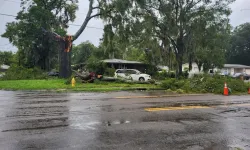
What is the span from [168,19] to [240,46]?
180ft

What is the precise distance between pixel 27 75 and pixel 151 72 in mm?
18562

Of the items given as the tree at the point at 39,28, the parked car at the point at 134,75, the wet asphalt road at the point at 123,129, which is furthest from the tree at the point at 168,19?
the wet asphalt road at the point at 123,129

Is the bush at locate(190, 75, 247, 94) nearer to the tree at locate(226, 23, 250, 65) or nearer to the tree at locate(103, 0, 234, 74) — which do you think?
the tree at locate(103, 0, 234, 74)

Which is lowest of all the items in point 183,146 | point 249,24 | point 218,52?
point 183,146

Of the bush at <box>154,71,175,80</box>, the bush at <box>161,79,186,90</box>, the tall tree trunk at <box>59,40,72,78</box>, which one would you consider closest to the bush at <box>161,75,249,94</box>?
the bush at <box>161,79,186,90</box>

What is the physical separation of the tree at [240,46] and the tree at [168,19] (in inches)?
1882

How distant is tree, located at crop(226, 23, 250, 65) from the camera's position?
79475mm

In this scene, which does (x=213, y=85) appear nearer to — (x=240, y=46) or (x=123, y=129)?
(x=123, y=129)

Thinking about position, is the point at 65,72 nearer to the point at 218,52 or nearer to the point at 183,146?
the point at 218,52

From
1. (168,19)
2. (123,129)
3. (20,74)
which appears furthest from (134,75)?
(123,129)

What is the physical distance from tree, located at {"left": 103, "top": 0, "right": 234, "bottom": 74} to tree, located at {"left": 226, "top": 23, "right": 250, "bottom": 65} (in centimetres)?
4781

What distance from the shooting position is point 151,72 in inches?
1690

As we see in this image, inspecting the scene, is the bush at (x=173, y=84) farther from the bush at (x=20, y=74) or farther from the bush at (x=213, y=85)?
the bush at (x=20, y=74)

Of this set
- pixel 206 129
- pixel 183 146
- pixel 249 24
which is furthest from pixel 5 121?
pixel 249 24
